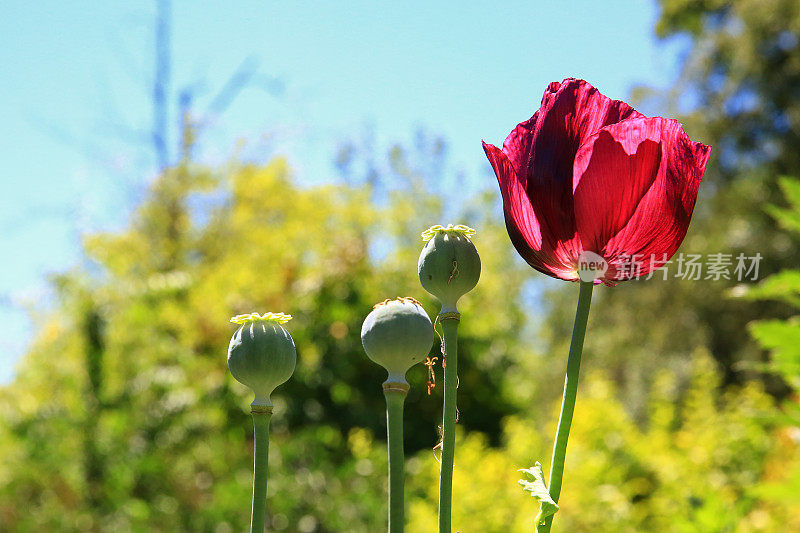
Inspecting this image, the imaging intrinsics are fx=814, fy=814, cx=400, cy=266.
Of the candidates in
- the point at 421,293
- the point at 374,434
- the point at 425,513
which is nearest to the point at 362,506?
the point at 425,513

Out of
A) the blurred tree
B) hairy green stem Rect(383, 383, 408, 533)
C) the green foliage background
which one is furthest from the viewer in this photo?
the blurred tree

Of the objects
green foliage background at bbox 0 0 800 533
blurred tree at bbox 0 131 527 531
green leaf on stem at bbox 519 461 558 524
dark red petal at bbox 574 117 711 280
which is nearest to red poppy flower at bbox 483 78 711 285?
dark red petal at bbox 574 117 711 280

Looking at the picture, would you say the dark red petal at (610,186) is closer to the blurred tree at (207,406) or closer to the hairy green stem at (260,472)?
the hairy green stem at (260,472)

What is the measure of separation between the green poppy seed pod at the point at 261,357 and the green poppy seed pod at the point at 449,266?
77 millimetres

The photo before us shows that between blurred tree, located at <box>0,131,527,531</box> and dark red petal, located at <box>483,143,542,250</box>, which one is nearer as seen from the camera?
dark red petal, located at <box>483,143,542,250</box>

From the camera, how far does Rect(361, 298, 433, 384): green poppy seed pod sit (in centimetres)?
39

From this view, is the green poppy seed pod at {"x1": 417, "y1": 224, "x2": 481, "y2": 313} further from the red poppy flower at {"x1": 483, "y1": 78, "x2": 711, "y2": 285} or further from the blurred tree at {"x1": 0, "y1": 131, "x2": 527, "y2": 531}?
the blurred tree at {"x1": 0, "y1": 131, "x2": 527, "y2": 531}

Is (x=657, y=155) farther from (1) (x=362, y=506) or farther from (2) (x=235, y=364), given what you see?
(1) (x=362, y=506)

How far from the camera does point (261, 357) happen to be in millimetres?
387

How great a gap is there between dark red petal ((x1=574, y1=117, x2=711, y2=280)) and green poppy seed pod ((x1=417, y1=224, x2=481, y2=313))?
2.5 inches

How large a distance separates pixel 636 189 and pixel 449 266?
11 centimetres

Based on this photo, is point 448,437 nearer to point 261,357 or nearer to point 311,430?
point 261,357

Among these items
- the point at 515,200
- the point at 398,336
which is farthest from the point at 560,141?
the point at 398,336

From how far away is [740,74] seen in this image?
9180 mm
